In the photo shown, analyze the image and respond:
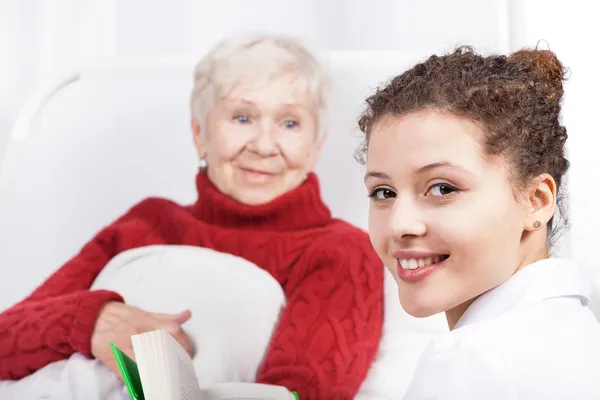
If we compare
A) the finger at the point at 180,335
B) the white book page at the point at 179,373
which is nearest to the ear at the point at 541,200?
the white book page at the point at 179,373

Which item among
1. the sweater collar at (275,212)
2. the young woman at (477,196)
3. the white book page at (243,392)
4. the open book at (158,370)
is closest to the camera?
the young woman at (477,196)

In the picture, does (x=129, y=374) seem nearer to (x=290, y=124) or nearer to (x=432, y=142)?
(x=432, y=142)

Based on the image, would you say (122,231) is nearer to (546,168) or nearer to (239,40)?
(239,40)

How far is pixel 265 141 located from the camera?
1.71 metres

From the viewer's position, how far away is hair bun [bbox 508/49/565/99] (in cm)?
105

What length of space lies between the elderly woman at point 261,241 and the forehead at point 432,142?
0.61 metres

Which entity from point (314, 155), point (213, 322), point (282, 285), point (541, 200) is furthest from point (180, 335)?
point (541, 200)

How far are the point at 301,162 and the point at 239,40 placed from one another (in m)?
0.35

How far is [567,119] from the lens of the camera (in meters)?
1.72

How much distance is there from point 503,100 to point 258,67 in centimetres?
87

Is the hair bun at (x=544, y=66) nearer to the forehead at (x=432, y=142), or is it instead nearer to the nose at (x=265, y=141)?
the forehead at (x=432, y=142)

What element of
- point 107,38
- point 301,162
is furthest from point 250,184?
point 107,38

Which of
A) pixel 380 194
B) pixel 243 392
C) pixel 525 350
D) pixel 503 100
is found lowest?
pixel 243 392

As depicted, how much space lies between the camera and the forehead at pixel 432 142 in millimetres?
979
